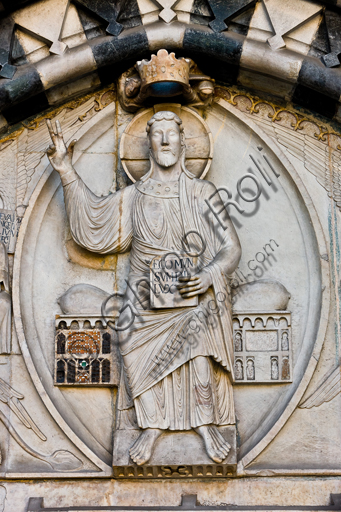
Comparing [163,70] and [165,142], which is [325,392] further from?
[163,70]

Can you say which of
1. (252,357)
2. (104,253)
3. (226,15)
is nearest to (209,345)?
(252,357)

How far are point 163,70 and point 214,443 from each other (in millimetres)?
2843

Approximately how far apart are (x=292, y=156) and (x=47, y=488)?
3.18m

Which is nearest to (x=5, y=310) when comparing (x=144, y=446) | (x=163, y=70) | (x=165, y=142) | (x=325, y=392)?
(x=144, y=446)

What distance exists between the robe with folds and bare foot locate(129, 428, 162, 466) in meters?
0.06

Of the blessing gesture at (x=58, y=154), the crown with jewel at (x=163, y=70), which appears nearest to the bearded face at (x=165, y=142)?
the crown with jewel at (x=163, y=70)

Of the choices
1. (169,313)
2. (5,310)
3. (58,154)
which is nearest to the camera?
(169,313)

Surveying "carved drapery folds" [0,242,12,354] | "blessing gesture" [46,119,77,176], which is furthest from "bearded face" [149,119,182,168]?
"carved drapery folds" [0,242,12,354]

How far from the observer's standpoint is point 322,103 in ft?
25.4

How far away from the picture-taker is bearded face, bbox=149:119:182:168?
7.52 metres

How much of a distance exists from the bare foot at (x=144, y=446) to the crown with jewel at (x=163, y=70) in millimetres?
2659

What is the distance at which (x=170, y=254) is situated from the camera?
23.7 ft

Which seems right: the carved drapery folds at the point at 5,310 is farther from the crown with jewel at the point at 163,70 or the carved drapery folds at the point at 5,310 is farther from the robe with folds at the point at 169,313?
the crown with jewel at the point at 163,70

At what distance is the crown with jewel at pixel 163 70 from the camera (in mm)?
7555
